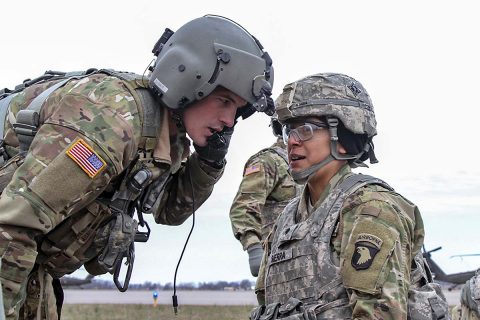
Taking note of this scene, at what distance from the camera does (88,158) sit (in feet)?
16.1

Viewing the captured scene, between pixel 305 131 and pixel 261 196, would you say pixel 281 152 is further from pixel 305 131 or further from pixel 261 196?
pixel 305 131

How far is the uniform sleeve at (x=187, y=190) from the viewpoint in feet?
20.6

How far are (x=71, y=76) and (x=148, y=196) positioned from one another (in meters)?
0.90

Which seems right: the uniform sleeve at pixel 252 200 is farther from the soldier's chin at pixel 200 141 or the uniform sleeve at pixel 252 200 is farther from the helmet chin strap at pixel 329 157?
the helmet chin strap at pixel 329 157

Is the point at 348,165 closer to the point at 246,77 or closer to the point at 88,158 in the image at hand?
the point at 246,77

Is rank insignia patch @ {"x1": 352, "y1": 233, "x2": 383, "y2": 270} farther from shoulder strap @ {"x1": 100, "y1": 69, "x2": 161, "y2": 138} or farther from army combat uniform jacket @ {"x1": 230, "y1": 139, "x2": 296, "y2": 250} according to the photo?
army combat uniform jacket @ {"x1": 230, "y1": 139, "x2": 296, "y2": 250}

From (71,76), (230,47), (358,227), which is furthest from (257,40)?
(358,227)

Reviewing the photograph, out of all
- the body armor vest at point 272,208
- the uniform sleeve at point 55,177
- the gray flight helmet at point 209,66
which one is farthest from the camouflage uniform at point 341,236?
the body armor vest at point 272,208

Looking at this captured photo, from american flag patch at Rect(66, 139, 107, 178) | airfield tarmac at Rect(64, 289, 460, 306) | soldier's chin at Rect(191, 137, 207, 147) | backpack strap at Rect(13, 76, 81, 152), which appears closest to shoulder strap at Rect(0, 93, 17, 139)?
backpack strap at Rect(13, 76, 81, 152)

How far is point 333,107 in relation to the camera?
532 centimetres

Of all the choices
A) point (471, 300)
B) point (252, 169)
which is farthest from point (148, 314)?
point (252, 169)

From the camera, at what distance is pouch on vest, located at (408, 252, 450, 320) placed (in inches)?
187

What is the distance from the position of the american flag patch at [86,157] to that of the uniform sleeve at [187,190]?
1.31 m

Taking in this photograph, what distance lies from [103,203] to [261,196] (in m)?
3.71
